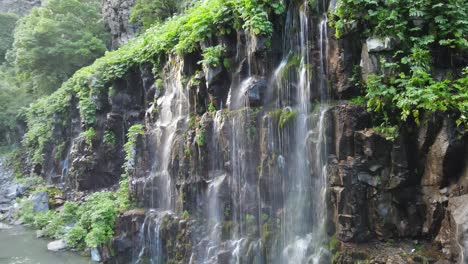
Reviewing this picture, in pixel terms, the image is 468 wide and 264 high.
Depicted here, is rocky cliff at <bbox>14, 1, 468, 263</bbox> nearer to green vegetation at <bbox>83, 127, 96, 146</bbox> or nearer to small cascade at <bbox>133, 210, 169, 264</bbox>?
small cascade at <bbox>133, 210, 169, 264</bbox>

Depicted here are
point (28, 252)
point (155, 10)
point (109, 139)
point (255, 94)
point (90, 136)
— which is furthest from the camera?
point (155, 10)

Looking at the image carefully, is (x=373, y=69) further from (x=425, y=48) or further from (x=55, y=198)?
(x=55, y=198)

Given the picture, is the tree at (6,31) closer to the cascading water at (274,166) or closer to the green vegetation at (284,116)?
the cascading water at (274,166)

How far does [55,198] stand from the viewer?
17.4 m

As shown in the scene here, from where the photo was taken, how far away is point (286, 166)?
28.2ft

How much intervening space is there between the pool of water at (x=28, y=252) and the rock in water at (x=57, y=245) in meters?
0.16

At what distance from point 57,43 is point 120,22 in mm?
3597

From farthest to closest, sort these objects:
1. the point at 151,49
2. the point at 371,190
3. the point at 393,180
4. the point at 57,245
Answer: the point at 151,49 → the point at 57,245 → the point at 371,190 → the point at 393,180

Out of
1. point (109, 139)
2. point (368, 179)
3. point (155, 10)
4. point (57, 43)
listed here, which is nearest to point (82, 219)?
point (109, 139)

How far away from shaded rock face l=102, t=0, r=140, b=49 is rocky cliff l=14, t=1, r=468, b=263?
10.6 m

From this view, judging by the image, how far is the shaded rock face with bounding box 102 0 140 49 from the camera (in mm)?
22641

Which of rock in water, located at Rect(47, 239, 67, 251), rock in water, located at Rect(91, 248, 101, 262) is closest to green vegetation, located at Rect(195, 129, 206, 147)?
rock in water, located at Rect(91, 248, 101, 262)

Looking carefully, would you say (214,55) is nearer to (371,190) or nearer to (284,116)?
(284,116)

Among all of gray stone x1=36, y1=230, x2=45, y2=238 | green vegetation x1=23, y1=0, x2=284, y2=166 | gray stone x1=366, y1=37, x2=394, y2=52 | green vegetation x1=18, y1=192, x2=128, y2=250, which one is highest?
green vegetation x1=23, y1=0, x2=284, y2=166
